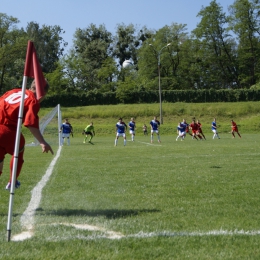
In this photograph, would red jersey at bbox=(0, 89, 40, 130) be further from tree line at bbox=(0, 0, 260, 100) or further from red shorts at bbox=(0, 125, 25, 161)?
tree line at bbox=(0, 0, 260, 100)

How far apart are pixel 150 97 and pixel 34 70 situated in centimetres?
6443

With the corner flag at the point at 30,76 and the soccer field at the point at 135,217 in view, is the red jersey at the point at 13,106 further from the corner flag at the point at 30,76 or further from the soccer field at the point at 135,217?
the soccer field at the point at 135,217

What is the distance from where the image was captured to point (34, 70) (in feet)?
16.7

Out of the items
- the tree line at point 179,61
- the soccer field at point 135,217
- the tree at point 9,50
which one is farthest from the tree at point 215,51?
the soccer field at point 135,217

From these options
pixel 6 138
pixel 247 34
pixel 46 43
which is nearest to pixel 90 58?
pixel 46 43

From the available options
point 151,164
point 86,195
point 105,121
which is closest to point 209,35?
point 105,121

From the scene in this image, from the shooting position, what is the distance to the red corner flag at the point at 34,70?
5.07 m

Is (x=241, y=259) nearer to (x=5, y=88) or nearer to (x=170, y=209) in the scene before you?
(x=170, y=209)

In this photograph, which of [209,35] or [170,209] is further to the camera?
[209,35]

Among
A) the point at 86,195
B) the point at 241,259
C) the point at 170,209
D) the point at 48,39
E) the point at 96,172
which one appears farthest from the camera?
the point at 48,39

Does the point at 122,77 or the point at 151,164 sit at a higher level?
the point at 122,77

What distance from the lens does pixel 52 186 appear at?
876cm

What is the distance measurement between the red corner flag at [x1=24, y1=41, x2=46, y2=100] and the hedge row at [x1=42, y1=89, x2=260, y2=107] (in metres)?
63.6

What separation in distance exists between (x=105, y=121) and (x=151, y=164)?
4537 cm
